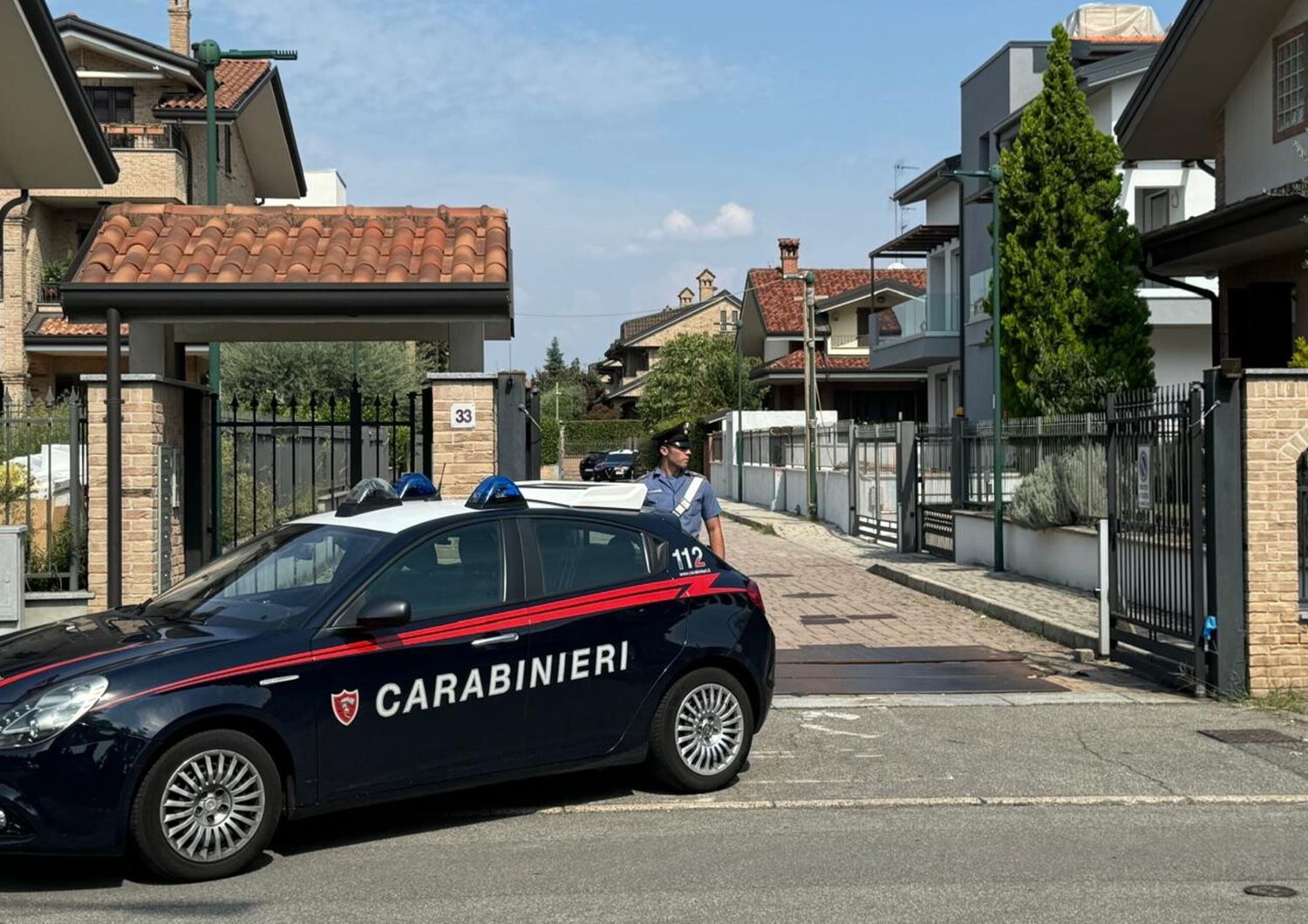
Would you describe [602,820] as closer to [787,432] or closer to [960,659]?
[960,659]

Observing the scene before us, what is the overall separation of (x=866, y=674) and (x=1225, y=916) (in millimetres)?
6554

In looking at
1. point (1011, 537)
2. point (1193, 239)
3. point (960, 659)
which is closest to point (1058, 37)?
point (1193, 239)

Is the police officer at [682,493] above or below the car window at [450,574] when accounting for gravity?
above

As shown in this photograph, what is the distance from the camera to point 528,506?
7.78m

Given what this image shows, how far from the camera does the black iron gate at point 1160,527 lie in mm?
11102

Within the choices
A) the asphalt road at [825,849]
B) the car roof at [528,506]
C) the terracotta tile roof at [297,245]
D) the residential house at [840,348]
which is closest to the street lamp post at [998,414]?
the terracotta tile roof at [297,245]

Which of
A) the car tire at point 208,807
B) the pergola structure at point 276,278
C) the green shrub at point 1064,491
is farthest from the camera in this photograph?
the green shrub at point 1064,491

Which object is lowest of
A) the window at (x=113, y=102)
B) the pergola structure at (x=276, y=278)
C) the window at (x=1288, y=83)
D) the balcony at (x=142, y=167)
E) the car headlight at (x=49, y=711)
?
the car headlight at (x=49, y=711)

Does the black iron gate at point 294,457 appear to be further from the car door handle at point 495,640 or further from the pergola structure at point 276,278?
the car door handle at point 495,640

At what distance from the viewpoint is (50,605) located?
1249 centimetres

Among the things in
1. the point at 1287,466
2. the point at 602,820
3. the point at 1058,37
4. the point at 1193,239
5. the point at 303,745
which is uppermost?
the point at 1058,37

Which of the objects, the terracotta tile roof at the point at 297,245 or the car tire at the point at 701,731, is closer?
the car tire at the point at 701,731

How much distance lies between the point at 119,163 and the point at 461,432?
26712 mm

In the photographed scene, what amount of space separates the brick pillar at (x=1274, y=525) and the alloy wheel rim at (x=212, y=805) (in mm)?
7219
